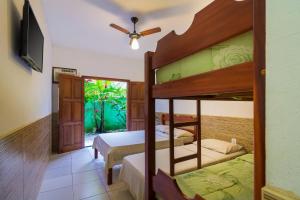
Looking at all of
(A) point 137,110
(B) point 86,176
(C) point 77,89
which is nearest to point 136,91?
(A) point 137,110

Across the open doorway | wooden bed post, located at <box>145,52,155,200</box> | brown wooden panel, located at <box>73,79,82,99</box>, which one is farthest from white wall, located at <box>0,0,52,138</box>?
the open doorway

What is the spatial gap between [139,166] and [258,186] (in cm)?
140

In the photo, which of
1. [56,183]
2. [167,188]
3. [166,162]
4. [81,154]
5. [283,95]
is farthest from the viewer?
[81,154]

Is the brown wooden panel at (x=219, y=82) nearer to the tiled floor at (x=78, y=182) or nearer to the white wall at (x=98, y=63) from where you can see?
the tiled floor at (x=78, y=182)

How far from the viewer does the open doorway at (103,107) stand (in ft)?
20.9

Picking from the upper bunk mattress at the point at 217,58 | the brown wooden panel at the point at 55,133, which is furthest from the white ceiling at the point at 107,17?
the brown wooden panel at the point at 55,133

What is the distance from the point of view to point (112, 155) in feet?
7.91

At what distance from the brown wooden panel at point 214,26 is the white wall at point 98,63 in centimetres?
405

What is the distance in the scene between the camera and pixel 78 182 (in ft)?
8.06

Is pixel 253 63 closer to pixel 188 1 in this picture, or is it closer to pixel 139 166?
pixel 139 166

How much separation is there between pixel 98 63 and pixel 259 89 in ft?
15.5

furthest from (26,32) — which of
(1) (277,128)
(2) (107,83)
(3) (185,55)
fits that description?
(2) (107,83)

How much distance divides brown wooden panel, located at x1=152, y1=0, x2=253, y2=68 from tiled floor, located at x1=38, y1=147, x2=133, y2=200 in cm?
209

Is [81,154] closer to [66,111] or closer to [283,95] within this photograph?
[66,111]
